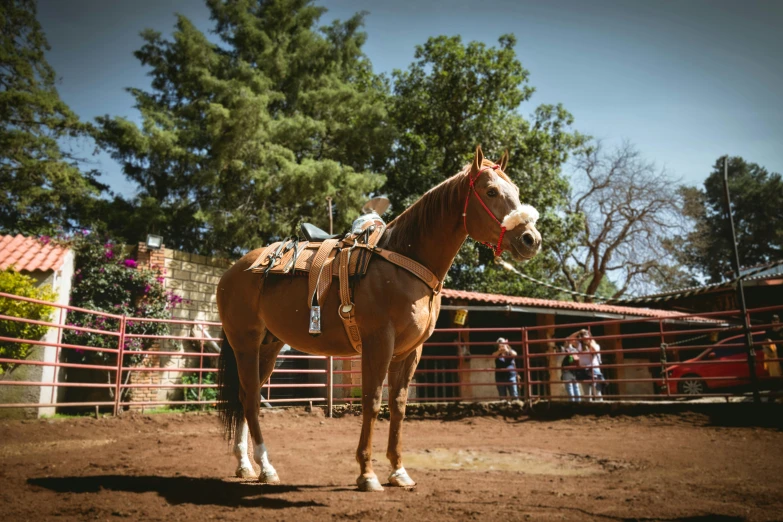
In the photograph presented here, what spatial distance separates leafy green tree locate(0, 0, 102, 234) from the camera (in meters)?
12.7

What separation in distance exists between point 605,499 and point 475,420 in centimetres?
575

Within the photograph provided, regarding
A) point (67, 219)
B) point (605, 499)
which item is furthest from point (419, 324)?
point (67, 219)

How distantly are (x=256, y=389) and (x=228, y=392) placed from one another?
395 millimetres

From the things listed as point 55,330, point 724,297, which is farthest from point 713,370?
point 55,330

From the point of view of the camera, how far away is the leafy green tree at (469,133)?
18.0 metres

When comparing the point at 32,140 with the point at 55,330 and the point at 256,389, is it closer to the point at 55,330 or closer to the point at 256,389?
the point at 55,330

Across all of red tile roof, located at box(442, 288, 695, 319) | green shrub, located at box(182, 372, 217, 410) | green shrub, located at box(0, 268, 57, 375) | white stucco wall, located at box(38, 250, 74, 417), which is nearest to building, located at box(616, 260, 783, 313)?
red tile roof, located at box(442, 288, 695, 319)

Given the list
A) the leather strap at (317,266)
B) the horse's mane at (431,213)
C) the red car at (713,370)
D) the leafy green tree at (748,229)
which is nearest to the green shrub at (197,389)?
the leather strap at (317,266)

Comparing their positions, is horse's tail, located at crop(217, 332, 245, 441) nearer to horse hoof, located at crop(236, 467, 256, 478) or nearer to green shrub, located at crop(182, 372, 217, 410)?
horse hoof, located at crop(236, 467, 256, 478)

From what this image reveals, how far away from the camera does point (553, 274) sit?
23609 mm

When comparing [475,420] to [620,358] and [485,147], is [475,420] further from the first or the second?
[485,147]

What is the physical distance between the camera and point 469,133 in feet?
60.0

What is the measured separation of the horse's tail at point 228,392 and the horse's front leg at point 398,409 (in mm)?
1302

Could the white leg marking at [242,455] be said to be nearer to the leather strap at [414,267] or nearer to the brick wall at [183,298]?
the leather strap at [414,267]
